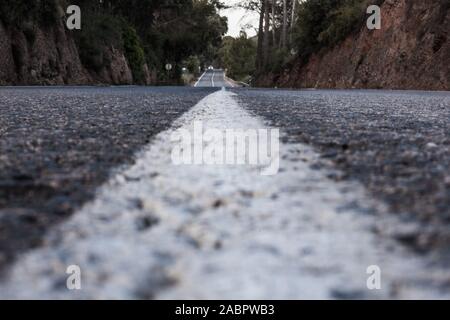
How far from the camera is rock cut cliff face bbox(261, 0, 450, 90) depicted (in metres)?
25.0

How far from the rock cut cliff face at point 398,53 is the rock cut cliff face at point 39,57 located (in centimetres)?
1297

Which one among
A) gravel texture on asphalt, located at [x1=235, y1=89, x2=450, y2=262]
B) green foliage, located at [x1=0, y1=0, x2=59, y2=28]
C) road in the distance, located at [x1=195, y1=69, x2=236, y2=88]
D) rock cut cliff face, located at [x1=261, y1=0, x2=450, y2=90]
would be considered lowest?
road in the distance, located at [x1=195, y1=69, x2=236, y2=88]

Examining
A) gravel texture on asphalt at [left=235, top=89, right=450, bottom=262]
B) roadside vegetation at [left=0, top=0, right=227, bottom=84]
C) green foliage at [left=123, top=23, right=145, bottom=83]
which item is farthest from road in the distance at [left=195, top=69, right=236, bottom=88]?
gravel texture on asphalt at [left=235, top=89, right=450, bottom=262]

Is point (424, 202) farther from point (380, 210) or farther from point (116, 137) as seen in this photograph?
point (116, 137)

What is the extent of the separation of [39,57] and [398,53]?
1541 cm

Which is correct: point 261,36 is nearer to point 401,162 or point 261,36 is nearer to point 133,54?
point 133,54

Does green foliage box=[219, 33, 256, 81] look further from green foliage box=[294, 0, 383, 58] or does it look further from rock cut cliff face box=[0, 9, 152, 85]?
rock cut cliff face box=[0, 9, 152, 85]

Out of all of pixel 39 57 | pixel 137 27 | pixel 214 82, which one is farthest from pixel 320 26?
pixel 214 82

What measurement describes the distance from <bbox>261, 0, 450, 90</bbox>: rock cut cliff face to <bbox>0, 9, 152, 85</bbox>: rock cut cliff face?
1297cm

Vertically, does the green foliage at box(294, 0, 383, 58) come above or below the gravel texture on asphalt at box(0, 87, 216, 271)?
above

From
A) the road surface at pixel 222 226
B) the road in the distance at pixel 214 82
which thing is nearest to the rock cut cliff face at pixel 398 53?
the road in the distance at pixel 214 82

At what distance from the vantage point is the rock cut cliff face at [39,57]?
2645cm

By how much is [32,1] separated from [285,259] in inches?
1170

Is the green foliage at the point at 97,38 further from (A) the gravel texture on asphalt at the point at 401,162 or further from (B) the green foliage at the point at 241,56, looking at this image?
(B) the green foliage at the point at 241,56
